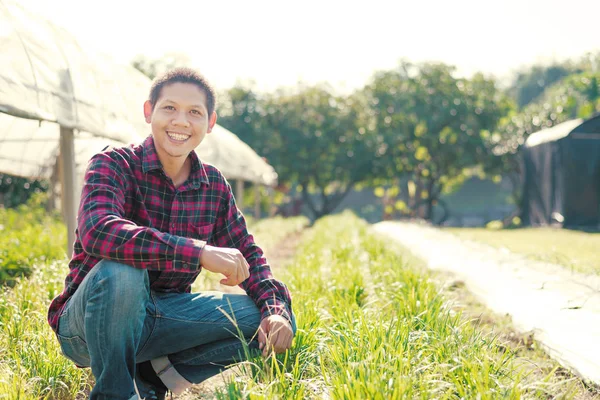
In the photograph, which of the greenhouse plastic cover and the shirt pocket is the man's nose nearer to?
the shirt pocket

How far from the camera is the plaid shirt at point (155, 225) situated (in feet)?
6.13

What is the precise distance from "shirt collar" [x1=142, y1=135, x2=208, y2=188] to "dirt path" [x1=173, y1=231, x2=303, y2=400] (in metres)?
0.75

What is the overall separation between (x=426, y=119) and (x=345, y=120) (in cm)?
299

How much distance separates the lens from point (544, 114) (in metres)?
21.7

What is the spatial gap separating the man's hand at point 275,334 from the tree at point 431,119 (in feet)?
59.0

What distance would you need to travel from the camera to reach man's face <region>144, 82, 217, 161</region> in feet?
7.38

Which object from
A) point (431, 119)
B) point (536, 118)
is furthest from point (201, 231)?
point (536, 118)

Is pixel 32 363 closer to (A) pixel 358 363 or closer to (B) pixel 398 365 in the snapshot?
(A) pixel 358 363

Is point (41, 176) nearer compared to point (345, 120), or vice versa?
point (41, 176)

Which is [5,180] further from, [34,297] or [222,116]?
[222,116]

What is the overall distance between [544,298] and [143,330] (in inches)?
119

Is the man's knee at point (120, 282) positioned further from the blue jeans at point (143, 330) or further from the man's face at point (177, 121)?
the man's face at point (177, 121)

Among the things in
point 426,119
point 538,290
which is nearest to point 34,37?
point 538,290

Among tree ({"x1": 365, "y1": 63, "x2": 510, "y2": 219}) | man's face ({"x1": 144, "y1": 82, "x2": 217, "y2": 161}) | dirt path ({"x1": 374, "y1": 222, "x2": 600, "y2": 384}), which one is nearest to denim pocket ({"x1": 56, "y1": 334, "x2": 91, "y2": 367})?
man's face ({"x1": 144, "y1": 82, "x2": 217, "y2": 161})
